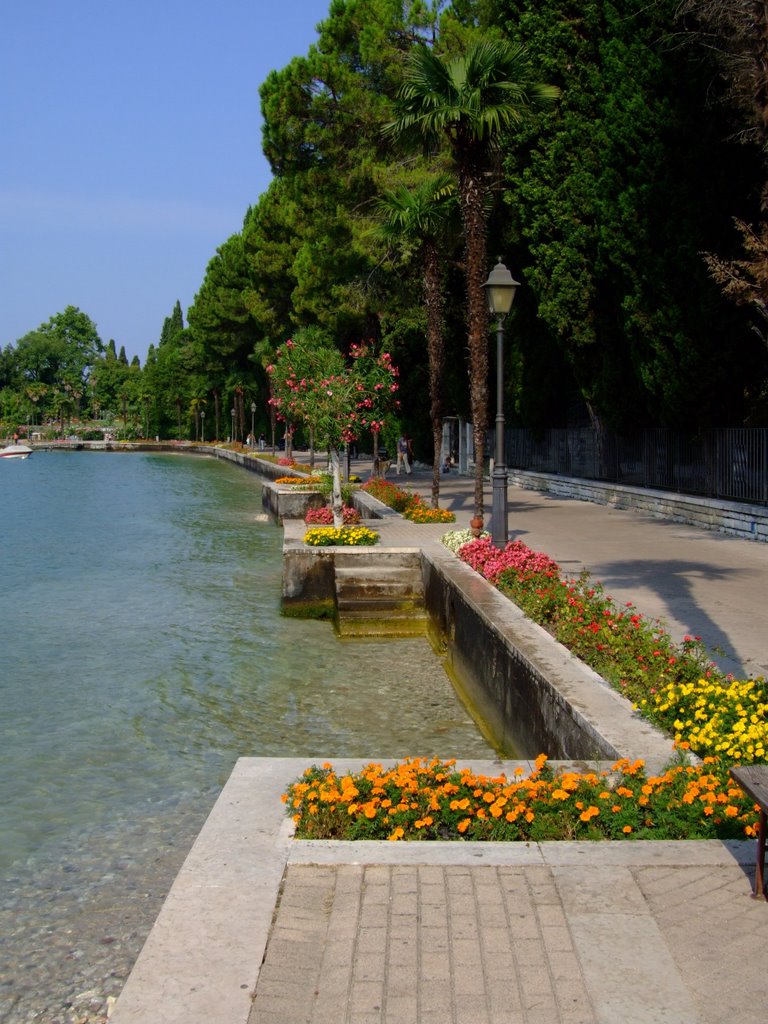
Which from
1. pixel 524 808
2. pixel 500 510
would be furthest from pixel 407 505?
pixel 524 808

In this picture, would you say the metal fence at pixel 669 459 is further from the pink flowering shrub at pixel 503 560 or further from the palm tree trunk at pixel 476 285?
the pink flowering shrub at pixel 503 560

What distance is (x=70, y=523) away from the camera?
1194 inches

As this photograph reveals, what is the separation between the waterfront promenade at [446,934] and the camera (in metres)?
3.34

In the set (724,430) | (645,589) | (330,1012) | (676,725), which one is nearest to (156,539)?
(724,430)

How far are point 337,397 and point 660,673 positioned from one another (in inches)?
445

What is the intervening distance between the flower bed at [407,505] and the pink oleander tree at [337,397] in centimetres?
195

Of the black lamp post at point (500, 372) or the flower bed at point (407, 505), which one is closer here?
the black lamp post at point (500, 372)

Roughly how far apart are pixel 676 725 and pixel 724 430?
13.6 meters

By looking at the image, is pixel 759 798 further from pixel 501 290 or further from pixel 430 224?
pixel 430 224

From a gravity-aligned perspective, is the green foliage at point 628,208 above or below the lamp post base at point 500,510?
above

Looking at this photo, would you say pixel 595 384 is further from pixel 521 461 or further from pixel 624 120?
pixel 521 461

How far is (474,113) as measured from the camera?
629 inches

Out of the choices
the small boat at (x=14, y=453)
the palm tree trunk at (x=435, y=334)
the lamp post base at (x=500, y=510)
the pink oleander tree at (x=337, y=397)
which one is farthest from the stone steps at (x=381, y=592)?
the small boat at (x=14, y=453)

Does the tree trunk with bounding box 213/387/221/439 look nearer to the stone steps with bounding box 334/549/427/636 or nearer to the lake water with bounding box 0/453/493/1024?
the lake water with bounding box 0/453/493/1024
